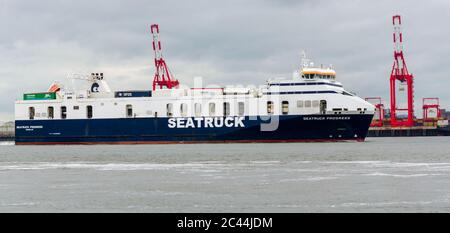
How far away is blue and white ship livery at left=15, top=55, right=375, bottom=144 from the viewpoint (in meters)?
66.2

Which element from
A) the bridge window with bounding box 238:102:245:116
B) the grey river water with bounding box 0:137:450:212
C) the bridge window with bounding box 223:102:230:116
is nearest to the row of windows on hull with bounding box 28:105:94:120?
the bridge window with bounding box 223:102:230:116

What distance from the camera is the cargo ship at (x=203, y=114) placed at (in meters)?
66.2

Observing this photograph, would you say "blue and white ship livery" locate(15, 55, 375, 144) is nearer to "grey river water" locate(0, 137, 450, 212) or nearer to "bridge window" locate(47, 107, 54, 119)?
"bridge window" locate(47, 107, 54, 119)

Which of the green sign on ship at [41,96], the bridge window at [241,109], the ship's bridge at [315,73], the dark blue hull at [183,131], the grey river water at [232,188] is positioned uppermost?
the ship's bridge at [315,73]

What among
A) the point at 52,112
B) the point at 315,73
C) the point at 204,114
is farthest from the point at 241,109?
the point at 52,112

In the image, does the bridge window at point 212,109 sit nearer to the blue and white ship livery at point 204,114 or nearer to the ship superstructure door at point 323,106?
the blue and white ship livery at point 204,114

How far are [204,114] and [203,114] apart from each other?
118 millimetres

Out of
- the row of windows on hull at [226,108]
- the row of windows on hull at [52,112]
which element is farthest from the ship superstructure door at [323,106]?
the row of windows on hull at [52,112]

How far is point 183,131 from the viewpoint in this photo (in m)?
69.7

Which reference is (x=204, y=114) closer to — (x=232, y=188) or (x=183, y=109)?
(x=183, y=109)

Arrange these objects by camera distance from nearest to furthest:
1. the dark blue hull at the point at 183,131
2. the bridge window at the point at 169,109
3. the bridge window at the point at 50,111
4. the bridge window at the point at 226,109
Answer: the dark blue hull at the point at 183,131, the bridge window at the point at 226,109, the bridge window at the point at 169,109, the bridge window at the point at 50,111

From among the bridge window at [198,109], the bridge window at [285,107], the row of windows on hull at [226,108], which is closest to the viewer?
the row of windows on hull at [226,108]
